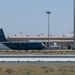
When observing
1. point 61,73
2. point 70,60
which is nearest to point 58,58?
point 70,60

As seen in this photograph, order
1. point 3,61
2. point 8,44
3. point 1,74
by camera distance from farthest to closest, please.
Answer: point 8,44 → point 3,61 → point 1,74

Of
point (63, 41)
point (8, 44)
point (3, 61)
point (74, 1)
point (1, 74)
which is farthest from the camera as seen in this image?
point (63, 41)

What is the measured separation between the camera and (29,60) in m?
34.0

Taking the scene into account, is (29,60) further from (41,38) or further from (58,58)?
(41,38)

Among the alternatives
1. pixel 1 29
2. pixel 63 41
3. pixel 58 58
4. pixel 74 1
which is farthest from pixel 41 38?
pixel 58 58

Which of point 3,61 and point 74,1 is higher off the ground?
point 74,1

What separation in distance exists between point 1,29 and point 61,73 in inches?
2936

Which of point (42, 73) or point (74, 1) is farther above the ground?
point (74, 1)

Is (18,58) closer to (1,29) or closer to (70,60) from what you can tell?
(70,60)

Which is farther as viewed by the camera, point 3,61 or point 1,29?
point 1,29

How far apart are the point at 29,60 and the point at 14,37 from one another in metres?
133

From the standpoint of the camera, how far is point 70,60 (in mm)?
34062

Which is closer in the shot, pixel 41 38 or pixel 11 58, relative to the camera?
pixel 11 58

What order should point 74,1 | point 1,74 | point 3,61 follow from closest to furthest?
point 1,74, point 3,61, point 74,1
